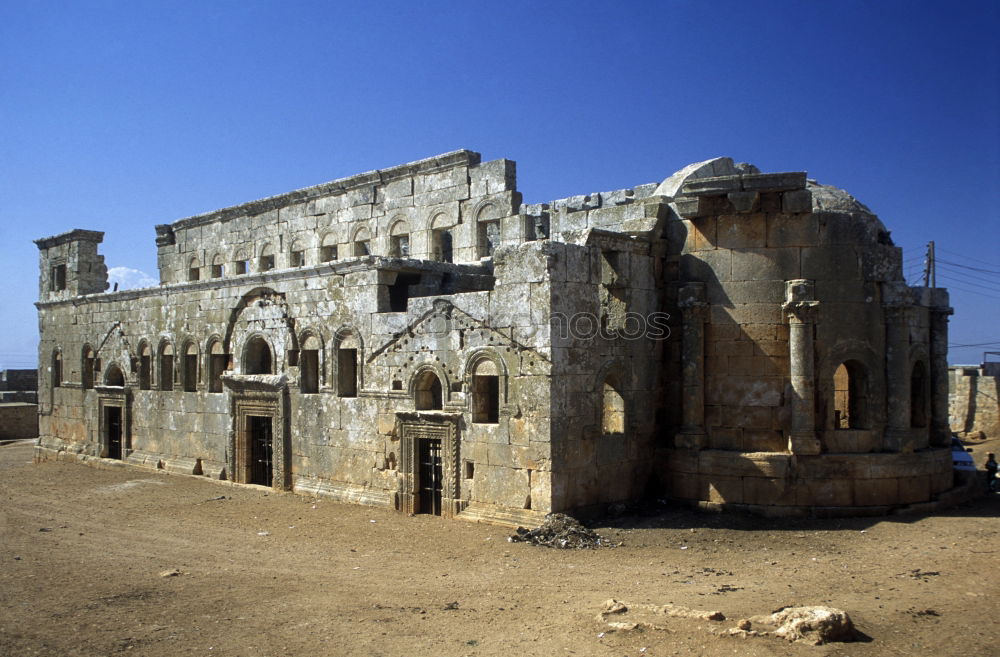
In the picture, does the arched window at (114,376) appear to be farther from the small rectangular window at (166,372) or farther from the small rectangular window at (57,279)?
the small rectangular window at (57,279)

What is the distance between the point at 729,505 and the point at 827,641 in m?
5.75

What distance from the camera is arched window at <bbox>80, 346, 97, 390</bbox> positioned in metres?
23.3

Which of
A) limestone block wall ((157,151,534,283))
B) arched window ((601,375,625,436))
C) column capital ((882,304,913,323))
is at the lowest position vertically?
arched window ((601,375,625,436))

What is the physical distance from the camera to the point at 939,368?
14.6 metres

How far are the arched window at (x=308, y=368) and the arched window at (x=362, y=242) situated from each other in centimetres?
454

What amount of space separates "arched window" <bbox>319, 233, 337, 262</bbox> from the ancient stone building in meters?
4.06

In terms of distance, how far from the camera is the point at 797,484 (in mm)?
12938

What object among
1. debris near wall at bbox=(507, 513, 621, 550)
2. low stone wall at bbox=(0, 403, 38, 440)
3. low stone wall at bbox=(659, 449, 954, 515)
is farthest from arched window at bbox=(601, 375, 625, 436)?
low stone wall at bbox=(0, 403, 38, 440)

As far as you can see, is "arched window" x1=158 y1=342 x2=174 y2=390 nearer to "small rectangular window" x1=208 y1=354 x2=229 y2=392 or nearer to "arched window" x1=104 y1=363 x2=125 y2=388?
"small rectangular window" x1=208 y1=354 x2=229 y2=392

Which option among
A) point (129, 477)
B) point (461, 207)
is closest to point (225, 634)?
point (461, 207)

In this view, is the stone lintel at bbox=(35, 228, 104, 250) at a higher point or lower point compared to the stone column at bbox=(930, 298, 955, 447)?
higher

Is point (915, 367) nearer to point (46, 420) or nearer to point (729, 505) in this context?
point (729, 505)

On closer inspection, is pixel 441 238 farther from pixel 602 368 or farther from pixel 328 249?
pixel 602 368

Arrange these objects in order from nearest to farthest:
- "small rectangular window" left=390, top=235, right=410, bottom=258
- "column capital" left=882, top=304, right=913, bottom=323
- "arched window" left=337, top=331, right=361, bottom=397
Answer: "column capital" left=882, top=304, right=913, bottom=323, "arched window" left=337, top=331, right=361, bottom=397, "small rectangular window" left=390, top=235, right=410, bottom=258
